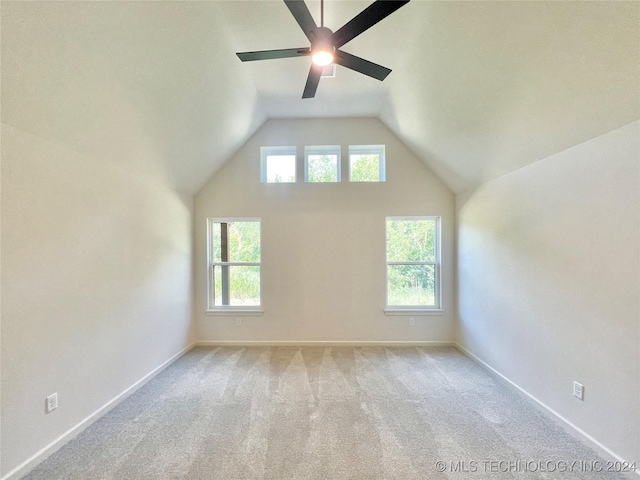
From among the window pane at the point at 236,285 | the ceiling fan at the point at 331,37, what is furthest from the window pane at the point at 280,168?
the ceiling fan at the point at 331,37

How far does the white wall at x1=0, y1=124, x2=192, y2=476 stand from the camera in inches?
65.4

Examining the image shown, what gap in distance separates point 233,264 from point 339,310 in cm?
178

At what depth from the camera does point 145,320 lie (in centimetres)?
292

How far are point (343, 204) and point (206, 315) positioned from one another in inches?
106

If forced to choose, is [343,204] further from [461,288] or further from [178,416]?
[178,416]

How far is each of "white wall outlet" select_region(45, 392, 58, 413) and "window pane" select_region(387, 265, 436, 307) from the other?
3648 millimetres

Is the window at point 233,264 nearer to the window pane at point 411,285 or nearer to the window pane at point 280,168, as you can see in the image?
the window pane at point 280,168

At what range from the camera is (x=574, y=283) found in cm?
205

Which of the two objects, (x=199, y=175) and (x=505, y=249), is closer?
(x=505, y=249)

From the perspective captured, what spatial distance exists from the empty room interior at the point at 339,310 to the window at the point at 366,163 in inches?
9.4

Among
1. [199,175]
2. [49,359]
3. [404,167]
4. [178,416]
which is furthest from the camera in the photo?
[404,167]

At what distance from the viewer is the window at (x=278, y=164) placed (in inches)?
162

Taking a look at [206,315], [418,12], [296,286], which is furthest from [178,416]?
[418,12]

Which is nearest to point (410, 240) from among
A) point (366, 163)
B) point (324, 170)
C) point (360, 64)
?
point (366, 163)
